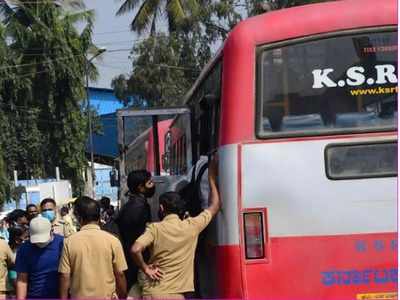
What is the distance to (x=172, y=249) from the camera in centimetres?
602

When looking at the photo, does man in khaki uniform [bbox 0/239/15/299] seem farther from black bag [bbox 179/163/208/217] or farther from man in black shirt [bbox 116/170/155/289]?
black bag [bbox 179/163/208/217]

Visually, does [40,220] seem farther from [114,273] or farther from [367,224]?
[367,224]

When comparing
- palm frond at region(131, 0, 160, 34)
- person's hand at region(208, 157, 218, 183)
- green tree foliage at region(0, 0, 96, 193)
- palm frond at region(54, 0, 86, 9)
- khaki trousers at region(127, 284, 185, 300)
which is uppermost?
palm frond at region(54, 0, 86, 9)

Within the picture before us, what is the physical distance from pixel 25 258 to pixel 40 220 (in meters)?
0.34

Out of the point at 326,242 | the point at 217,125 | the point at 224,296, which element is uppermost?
the point at 217,125

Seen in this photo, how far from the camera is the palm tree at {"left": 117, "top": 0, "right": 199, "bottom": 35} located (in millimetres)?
35000

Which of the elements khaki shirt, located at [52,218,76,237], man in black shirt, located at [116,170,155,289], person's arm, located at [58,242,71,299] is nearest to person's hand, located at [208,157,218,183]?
man in black shirt, located at [116,170,155,289]

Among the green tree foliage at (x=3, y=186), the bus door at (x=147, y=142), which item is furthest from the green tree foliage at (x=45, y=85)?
the bus door at (x=147, y=142)

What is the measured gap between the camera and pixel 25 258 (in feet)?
20.5

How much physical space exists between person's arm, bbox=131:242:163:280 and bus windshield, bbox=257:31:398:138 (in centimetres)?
128

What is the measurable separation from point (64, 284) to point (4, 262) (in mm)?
1933

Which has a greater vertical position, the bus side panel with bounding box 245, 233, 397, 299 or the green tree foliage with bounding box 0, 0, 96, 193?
the green tree foliage with bounding box 0, 0, 96, 193

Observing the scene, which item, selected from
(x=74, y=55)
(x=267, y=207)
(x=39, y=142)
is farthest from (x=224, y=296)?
(x=39, y=142)

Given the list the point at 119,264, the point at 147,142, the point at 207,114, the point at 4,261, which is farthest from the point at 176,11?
the point at 119,264
